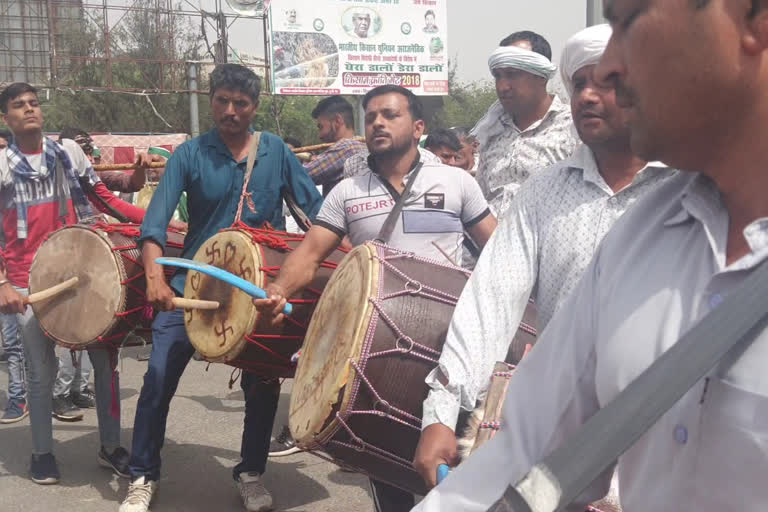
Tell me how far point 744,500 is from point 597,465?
0.22m

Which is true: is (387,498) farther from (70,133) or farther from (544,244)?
(70,133)

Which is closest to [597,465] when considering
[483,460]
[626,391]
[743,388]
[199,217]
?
[626,391]

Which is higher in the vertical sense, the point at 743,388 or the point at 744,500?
the point at 743,388

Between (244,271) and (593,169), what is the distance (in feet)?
6.32

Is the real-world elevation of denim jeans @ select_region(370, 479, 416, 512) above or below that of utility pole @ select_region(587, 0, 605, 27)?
below

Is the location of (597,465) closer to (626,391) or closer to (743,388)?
(626,391)

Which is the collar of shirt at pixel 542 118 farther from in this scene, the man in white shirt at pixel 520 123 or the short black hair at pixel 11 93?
the short black hair at pixel 11 93

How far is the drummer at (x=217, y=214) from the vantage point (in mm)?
4328

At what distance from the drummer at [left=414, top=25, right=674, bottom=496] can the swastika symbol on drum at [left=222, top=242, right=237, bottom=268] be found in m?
1.81

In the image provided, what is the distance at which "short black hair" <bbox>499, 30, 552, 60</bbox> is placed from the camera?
4340 mm

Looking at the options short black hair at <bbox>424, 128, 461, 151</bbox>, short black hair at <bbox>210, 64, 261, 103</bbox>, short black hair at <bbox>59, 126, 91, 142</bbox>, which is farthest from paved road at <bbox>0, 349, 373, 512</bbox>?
short black hair at <bbox>59, 126, 91, 142</bbox>

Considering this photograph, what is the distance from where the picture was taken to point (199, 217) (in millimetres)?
4441

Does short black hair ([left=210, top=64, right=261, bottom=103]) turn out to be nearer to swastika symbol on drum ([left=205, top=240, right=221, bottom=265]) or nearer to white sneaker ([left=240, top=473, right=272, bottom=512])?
swastika symbol on drum ([left=205, top=240, right=221, bottom=265])

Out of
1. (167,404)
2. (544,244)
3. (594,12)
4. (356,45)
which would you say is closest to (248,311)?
(167,404)
